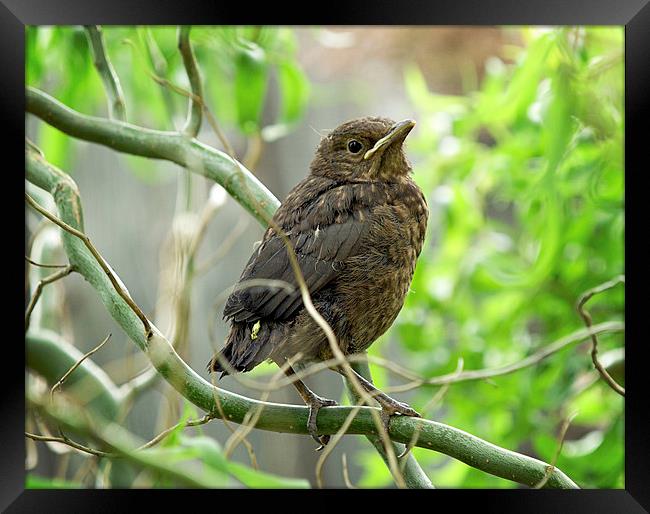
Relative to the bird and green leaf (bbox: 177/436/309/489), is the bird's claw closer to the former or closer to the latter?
the bird

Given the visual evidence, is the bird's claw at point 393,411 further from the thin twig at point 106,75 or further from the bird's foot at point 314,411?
the thin twig at point 106,75

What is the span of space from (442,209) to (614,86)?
21.0 inches

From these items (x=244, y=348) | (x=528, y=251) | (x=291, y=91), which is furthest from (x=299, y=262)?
(x=528, y=251)

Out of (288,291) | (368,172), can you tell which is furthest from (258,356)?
(368,172)

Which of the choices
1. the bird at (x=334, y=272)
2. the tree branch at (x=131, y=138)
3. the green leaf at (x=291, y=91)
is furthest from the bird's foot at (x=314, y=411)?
the green leaf at (x=291, y=91)

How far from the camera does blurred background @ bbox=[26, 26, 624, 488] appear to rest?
1.57 metres

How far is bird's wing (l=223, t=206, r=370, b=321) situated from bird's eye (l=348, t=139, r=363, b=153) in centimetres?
12

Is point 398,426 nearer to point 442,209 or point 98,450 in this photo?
point 98,450

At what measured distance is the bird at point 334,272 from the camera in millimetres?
1181

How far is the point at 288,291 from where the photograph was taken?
1.19 metres

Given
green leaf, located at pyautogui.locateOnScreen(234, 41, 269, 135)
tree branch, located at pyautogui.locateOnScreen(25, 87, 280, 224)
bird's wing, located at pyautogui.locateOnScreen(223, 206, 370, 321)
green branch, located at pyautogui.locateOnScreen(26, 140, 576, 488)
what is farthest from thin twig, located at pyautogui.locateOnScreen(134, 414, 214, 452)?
green leaf, located at pyautogui.locateOnScreen(234, 41, 269, 135)

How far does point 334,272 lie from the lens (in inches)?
48.0
